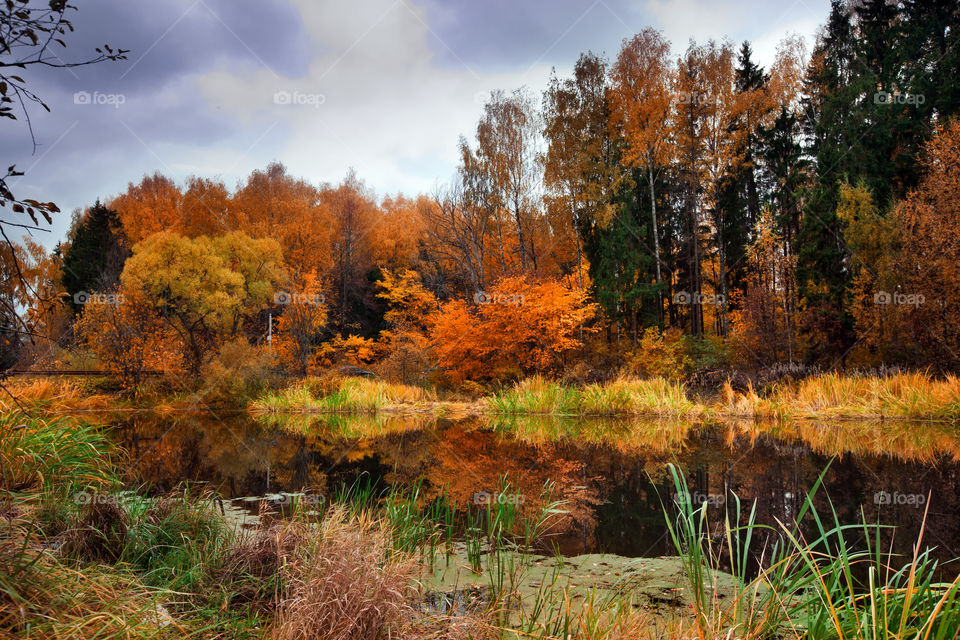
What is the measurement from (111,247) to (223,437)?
25.2 metres

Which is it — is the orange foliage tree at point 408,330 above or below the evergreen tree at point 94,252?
below

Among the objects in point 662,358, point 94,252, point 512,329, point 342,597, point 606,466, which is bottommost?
point 606,466

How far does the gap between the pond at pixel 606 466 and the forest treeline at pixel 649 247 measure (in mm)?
5023

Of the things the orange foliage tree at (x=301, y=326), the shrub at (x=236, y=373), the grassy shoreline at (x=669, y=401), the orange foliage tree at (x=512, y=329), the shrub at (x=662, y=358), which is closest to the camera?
the grassy shoreline at (x=669, y=401)

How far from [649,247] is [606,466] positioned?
15912mm

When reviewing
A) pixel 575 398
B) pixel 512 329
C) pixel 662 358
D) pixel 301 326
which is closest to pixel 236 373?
pixel 301 326

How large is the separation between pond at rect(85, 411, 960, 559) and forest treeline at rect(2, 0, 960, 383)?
5023mm

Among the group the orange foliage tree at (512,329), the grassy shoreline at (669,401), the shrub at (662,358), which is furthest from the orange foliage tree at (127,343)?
the shrub at (662,358)

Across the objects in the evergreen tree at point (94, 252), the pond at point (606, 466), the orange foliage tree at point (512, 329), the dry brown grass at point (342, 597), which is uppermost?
the evergreen tree at point (94, 252)

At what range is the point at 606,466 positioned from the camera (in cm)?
699

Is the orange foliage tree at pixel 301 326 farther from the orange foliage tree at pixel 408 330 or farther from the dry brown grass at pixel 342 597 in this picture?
the dry brown grass at pixel 342 597

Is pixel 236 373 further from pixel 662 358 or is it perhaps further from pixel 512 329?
pixel 662 358

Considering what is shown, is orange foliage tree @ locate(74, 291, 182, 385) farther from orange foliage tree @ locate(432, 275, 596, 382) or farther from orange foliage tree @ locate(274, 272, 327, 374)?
orange foliage tree @ locate(432, 275, 596, 382)

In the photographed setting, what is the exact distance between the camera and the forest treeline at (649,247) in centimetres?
1523
